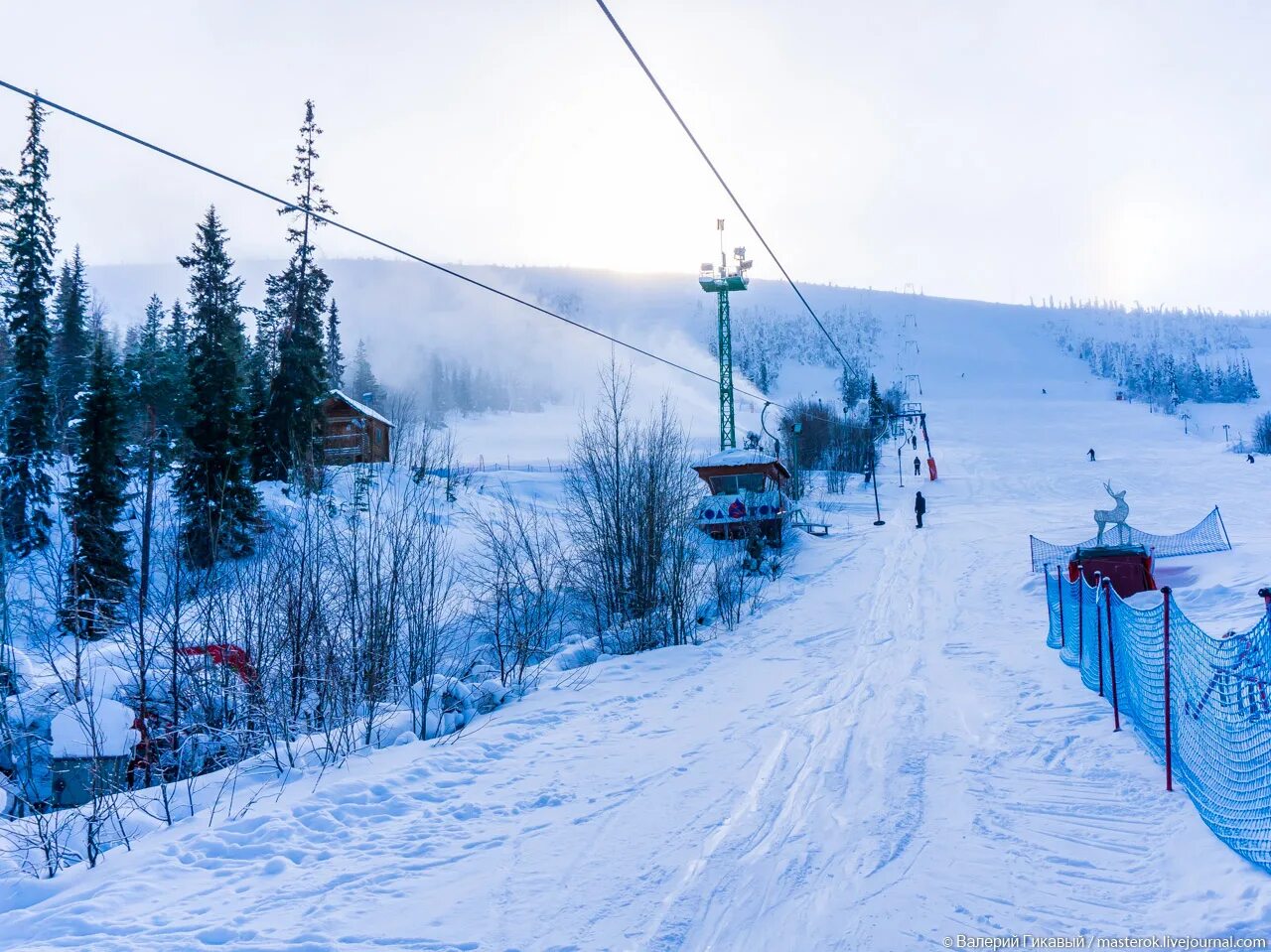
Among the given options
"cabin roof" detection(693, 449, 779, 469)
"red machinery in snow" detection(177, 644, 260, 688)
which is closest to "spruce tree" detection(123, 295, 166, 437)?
"cabin roof" detection(693, 449, 779, 469)

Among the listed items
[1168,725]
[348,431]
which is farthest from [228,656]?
[348,431]

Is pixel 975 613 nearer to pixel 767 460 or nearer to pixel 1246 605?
pixel 1246 605

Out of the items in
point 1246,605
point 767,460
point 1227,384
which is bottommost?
point 1246,605

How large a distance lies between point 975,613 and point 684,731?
10.7 m

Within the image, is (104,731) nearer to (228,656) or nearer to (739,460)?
(228,656)

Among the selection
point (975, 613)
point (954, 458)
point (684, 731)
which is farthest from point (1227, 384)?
point (684, 731)

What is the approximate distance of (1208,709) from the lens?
658 cm

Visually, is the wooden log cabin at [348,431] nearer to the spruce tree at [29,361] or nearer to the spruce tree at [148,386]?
the spruce tree at [148,386]

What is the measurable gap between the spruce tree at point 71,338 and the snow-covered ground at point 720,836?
45.6 metres

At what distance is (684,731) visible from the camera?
984cm

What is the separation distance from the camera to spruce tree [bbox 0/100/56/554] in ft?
99.2

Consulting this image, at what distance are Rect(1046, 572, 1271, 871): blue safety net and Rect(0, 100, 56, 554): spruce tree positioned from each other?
110 feet

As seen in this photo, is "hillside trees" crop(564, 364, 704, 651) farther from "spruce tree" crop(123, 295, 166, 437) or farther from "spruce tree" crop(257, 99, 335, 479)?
"spruce tree" crop(123, 295, 166, 437)

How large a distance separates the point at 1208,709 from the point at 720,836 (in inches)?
169
